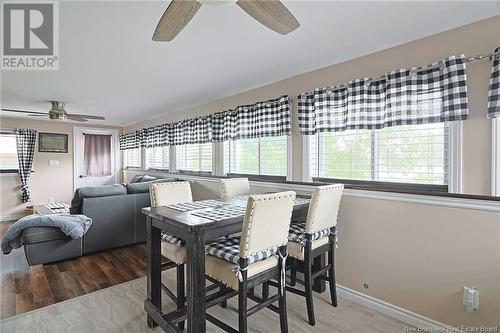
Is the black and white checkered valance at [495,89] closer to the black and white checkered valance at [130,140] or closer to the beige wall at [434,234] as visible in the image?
the beige wall at [434,234]

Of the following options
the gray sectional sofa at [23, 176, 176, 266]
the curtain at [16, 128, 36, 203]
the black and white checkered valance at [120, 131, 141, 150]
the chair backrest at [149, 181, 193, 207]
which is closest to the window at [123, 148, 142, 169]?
the black and white checkered valance at [120, 131, 141, 150]

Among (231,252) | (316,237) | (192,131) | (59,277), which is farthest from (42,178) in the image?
(316,237)

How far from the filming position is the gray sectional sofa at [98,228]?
10.3ft

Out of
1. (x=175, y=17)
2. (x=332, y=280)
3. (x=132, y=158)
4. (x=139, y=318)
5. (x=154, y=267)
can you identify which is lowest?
(x=139, y=318)

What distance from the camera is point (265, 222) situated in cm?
173

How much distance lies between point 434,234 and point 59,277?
3.73m

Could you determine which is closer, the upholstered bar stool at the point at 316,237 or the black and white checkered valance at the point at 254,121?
the upholstered bar stool at the point at 316,237

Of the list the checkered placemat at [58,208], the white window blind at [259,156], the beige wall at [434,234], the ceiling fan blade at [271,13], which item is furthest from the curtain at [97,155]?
the ceiling fan blade at [271,13]

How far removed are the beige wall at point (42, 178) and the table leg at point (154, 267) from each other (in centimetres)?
573

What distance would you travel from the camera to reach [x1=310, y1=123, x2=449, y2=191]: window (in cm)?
211

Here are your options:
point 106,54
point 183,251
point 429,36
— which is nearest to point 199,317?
point 183,251

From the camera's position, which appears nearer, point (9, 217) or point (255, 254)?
point (255, 254)

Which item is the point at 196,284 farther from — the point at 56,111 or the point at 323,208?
the point at 56,111

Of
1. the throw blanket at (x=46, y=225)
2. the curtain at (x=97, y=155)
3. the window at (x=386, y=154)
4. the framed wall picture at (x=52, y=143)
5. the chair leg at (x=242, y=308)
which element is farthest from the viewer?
the curtain at (x=97, y=155)
